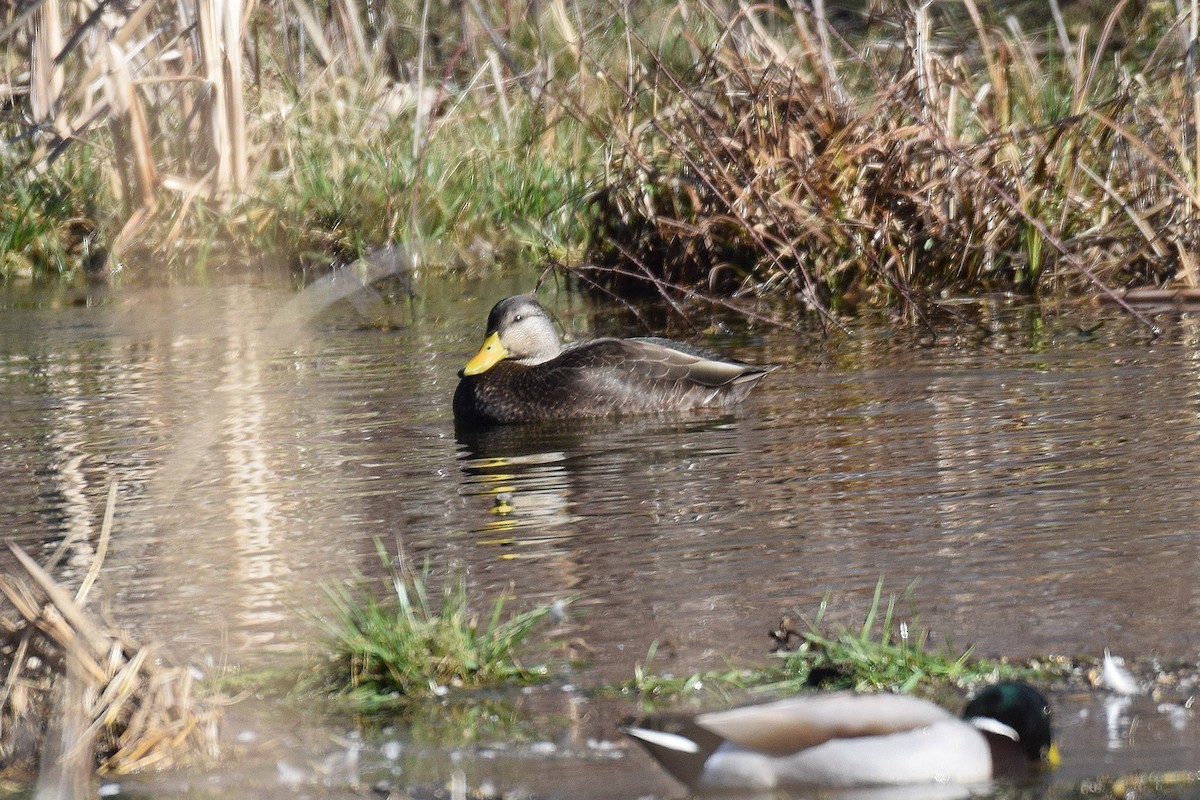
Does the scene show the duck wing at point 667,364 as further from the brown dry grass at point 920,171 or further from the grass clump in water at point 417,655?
the grass clump in water at point 417,655

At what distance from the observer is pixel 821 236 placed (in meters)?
10.3

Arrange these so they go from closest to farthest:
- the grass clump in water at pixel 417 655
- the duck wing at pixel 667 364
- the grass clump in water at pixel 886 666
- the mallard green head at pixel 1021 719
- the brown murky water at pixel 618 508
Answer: the mallard green head at pixel 1021 719, the brown murky water at pixel 618 508, the grass clump in water at pixel 886 666, the grass clump in water at pixel 417 655, the duck wing at pixel 667 364

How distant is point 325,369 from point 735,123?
273cm

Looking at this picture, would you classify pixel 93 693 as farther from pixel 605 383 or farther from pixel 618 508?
pixel 605 383

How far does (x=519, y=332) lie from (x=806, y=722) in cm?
553

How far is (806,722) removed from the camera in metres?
3.44

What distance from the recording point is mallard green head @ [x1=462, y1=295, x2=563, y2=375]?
8.79 meters

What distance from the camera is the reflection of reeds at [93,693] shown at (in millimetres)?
3828

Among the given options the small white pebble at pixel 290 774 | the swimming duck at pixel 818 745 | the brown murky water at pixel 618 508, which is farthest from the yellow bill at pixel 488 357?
the swimming duck at pixel 818 745

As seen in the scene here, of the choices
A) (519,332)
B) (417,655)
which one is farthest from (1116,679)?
(519,332)

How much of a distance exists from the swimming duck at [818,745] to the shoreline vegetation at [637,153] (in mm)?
4813

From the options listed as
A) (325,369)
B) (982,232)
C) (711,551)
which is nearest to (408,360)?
(325,369)

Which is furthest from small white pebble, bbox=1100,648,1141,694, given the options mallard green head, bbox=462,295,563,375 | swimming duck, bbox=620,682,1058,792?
mallard green head, bbox=462,295,563,375

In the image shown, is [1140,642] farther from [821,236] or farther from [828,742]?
[821,236]
